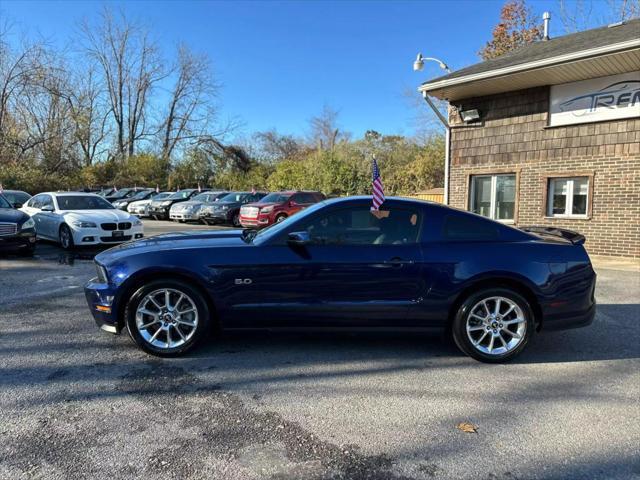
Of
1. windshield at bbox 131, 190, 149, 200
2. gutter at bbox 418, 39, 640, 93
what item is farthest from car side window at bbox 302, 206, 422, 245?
windshield at bbox 131, 190, 149, 200

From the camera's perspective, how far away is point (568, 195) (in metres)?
11.5

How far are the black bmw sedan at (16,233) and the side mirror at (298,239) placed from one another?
7.71 m

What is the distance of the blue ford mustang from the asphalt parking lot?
31cm

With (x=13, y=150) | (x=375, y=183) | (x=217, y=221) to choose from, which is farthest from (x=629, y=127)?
(x=13, y=150)

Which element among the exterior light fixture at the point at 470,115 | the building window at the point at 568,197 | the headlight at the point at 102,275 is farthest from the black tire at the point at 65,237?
the building window at the point at 568,197

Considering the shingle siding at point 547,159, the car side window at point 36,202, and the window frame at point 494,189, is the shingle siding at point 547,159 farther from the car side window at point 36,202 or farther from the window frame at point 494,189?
the car side window at point 36,202

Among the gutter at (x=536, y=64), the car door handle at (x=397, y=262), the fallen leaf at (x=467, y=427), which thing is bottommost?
the fallen leaf at (x=467, y=427)

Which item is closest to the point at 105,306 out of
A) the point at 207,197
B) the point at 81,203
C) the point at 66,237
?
the point at 66,237

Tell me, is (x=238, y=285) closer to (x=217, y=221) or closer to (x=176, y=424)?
(x=176, y=424)

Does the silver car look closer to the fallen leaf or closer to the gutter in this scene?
the gutter

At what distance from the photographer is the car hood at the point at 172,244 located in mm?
4215

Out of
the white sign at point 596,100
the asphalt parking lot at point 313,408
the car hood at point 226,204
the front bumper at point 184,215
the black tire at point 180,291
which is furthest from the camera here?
the front bumper at point 184,215

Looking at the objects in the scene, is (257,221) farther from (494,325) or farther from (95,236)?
(494,325)

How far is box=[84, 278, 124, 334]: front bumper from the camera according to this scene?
13.5ft
